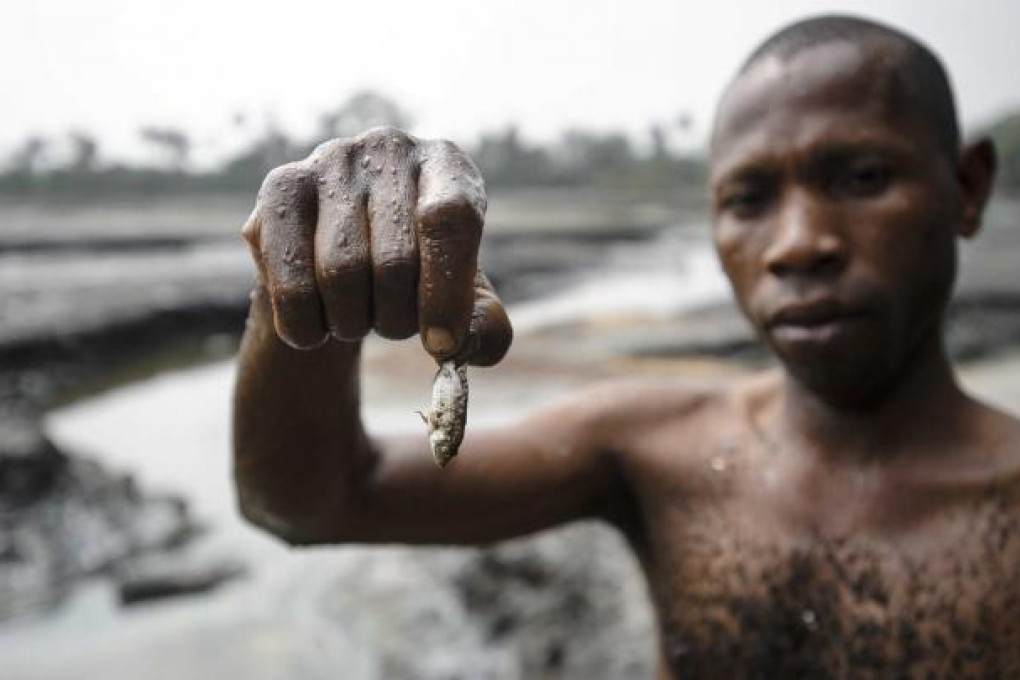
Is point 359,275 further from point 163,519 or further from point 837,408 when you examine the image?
point 163,519

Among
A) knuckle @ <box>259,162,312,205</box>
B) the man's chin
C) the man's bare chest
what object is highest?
knuckle @ <box>259,162,312,205</box>

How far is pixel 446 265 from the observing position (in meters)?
0.95

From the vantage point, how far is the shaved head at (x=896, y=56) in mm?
1686

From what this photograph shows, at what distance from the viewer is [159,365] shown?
9.86 meters

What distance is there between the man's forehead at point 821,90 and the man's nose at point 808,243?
0.49 ft

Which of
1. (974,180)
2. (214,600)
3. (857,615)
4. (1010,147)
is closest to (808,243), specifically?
(974,180)

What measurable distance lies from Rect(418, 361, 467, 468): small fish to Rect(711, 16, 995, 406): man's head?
0.81 metres

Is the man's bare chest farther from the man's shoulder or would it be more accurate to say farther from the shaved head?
the shaved head

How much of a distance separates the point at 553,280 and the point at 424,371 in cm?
706

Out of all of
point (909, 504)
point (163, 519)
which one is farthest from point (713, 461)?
point (163, 519)

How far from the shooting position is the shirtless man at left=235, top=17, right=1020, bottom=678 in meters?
1.56

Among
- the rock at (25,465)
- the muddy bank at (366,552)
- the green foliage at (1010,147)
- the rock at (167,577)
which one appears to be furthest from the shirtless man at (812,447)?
the green foliage at (1010,147)

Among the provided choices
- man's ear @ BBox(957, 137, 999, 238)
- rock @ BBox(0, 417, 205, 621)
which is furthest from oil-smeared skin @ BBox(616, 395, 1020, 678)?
rock @ BBox(0, 417, 205, 621)

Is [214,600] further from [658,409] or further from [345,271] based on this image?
[345,271]
